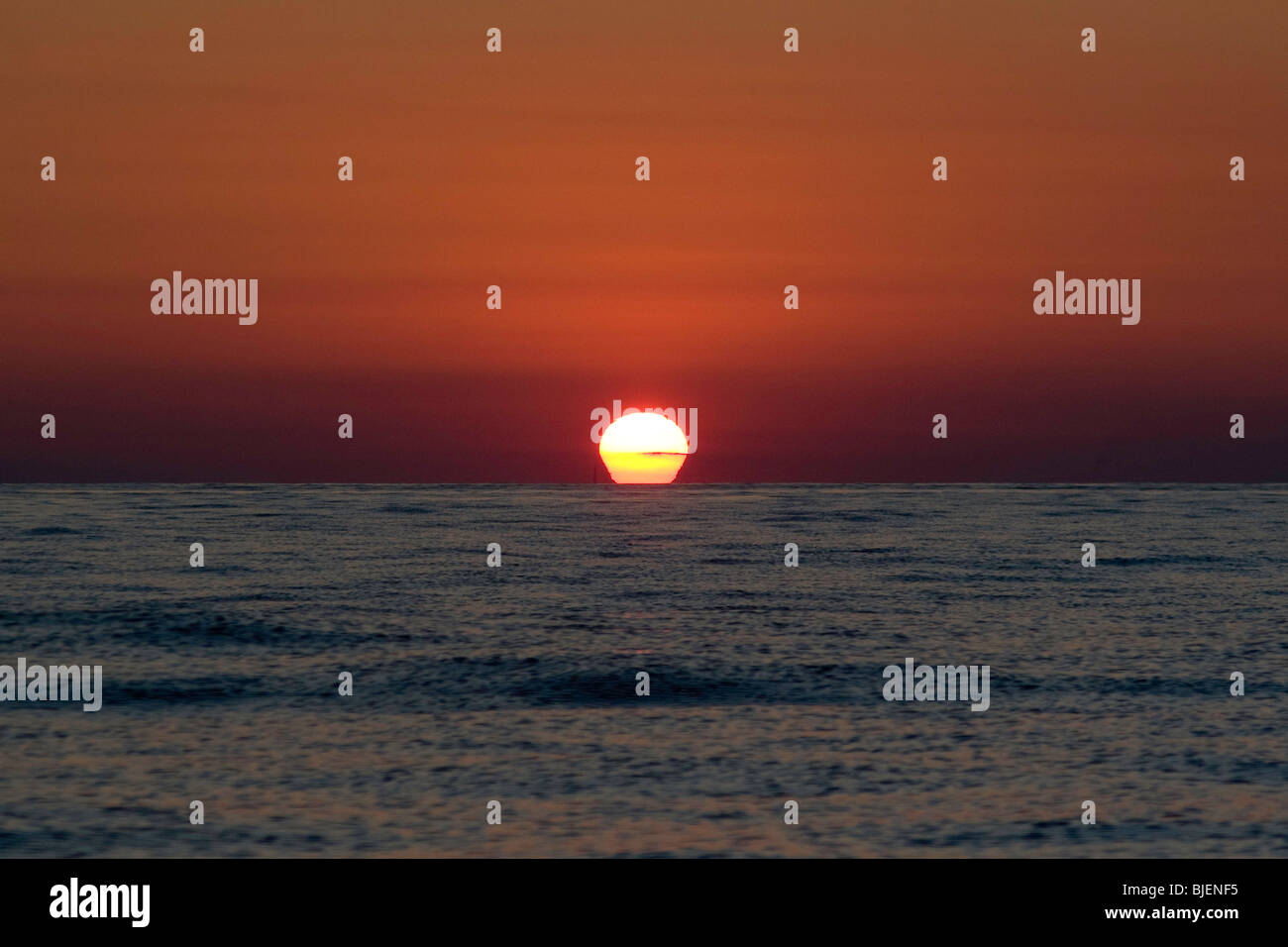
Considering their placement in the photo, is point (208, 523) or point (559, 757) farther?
point (208, 523)

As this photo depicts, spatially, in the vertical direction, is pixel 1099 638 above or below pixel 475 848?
above

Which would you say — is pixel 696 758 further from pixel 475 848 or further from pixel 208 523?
pixel 208 523

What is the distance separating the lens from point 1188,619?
31781mm

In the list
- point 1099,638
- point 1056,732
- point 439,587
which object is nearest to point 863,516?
point 439,587

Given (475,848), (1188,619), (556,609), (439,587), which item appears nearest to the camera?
(475,848)

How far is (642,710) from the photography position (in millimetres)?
20609

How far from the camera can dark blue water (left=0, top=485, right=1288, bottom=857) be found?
13742 mm

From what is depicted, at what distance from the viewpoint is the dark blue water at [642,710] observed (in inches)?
541
